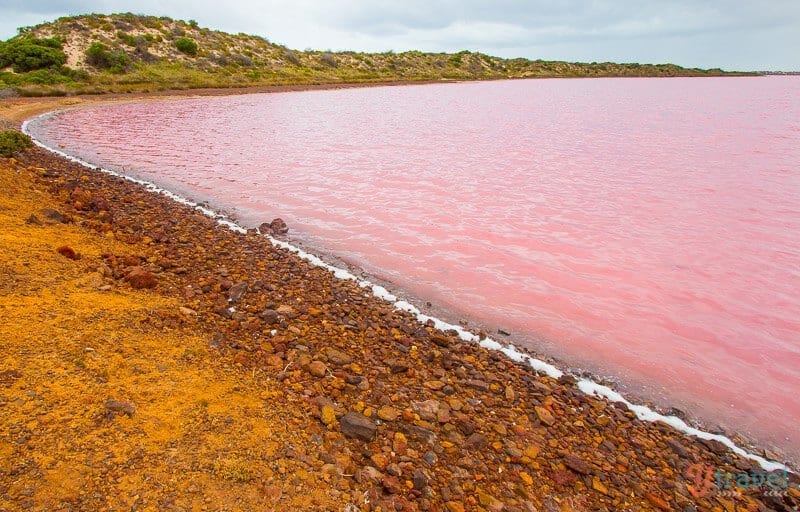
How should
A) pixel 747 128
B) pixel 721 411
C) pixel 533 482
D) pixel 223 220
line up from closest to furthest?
1. pixel 533 482
2. pixel 721 411
3. pixel 223 220
4. pixel 747 128

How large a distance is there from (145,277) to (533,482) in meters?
6.04

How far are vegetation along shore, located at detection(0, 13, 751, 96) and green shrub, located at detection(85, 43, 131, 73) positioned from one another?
0.30ft

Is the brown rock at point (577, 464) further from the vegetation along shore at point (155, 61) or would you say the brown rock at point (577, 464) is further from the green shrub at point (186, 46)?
the green shrub at point (186, 46)

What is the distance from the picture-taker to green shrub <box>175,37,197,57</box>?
58250 millimetres

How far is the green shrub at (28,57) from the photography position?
42.7 m

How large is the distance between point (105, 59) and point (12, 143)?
41690mm

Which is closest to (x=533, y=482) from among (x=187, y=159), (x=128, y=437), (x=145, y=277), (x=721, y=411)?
(x=721, y=411)

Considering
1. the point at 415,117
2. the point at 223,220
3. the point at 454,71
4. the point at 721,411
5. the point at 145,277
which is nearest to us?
the point at 721,411

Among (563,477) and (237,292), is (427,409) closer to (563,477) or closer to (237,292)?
(563,477)

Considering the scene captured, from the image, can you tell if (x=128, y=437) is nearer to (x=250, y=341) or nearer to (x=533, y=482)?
(x=250, y=341)

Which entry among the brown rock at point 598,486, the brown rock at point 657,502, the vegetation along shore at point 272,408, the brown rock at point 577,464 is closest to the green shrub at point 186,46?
Result: the vegetation along shore at point 272,408

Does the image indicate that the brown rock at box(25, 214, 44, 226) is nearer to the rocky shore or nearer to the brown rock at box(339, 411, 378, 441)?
the rocky shore

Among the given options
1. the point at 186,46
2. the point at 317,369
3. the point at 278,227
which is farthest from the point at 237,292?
the point at 186,46

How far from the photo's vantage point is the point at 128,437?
3977 mm
